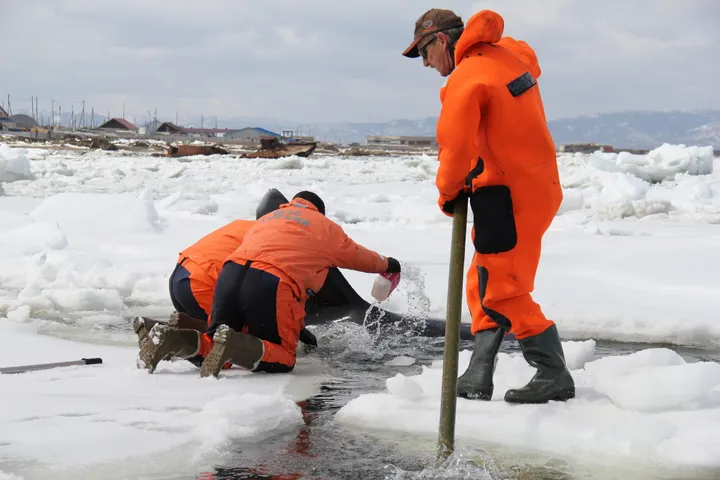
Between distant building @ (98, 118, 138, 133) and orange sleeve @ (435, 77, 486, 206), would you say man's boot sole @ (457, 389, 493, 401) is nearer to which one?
orange sleeve @ (435, 77, 486, 206)

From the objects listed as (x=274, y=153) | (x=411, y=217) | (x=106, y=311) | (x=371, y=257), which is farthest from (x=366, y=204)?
→ (x=274, y=153)

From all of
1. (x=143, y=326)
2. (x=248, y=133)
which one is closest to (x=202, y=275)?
(x=143, y=326)

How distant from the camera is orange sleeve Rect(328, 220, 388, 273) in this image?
416 cm

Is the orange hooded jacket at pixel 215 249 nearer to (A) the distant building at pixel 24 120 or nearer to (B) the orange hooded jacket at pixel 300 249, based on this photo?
(B) the orange hooded jacket at pixel 300 249

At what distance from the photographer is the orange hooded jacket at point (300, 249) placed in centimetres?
392

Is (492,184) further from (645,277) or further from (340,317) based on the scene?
(645,277)

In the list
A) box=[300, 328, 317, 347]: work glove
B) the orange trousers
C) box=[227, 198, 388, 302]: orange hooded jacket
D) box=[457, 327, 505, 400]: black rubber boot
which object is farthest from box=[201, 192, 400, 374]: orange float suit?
the orange trousers

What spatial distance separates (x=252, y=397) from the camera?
3.05 m

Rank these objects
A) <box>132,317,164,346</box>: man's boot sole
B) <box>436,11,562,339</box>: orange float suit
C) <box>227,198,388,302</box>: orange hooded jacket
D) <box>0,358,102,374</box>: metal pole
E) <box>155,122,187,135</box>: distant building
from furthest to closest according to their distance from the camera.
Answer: <box>155,122,187,135</box>: distant building, <box>227,198,388,302</box>: orange hooded jacket, <box>132,317,164,346</box>: man's boot sole, <box>0,358,102,374</box>: metal pole, <box>436,11,562,339</box>: orange float suit

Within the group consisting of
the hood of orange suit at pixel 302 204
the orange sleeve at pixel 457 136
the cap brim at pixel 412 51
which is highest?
the cap brim at pixel 412 51

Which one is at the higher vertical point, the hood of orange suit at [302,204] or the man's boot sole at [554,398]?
the hood of orange suit at [302,204]

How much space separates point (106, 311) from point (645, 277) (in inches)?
151

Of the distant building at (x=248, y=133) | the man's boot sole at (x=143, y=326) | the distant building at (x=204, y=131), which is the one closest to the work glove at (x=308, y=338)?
the man's boot sole at (x=143, y=326)

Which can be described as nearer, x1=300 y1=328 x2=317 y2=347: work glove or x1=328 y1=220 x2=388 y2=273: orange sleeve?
x1=328 y1=220 x2=388 y2=273: orange sleeve
